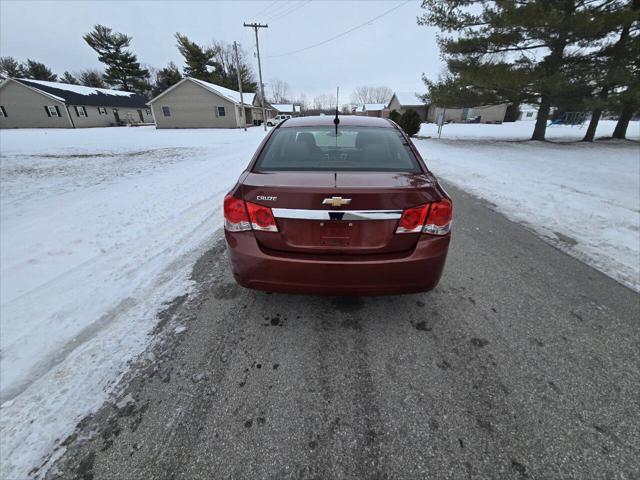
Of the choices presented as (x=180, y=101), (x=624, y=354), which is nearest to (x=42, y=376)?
(x=624, y=354)

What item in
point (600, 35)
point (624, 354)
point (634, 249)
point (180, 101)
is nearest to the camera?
point (624, 354)

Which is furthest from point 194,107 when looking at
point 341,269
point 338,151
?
point 341,269

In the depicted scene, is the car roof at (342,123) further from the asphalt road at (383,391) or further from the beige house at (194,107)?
the beige house at (194,107)

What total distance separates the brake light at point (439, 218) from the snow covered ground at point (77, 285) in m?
2.29

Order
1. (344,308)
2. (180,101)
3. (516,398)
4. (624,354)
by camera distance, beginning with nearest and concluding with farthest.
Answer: (516,398), (624,354), (344,308), (180,101)

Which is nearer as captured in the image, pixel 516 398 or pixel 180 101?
pixel 516 398

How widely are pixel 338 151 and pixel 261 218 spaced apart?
120cm

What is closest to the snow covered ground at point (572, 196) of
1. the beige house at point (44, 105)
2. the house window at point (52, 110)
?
the beige house at point (44, 105)

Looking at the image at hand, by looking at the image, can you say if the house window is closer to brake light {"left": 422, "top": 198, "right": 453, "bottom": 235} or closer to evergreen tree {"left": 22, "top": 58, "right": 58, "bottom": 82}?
evergreen tree {"left": 22, "top": 58, "right": 58, "bottom": 82}

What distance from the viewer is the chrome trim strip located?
1.97m

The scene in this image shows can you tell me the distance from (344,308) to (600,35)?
1857 centimetres

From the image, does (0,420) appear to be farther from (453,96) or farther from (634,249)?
(453,96)

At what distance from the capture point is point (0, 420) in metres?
1.66

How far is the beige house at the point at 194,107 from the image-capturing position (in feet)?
113
